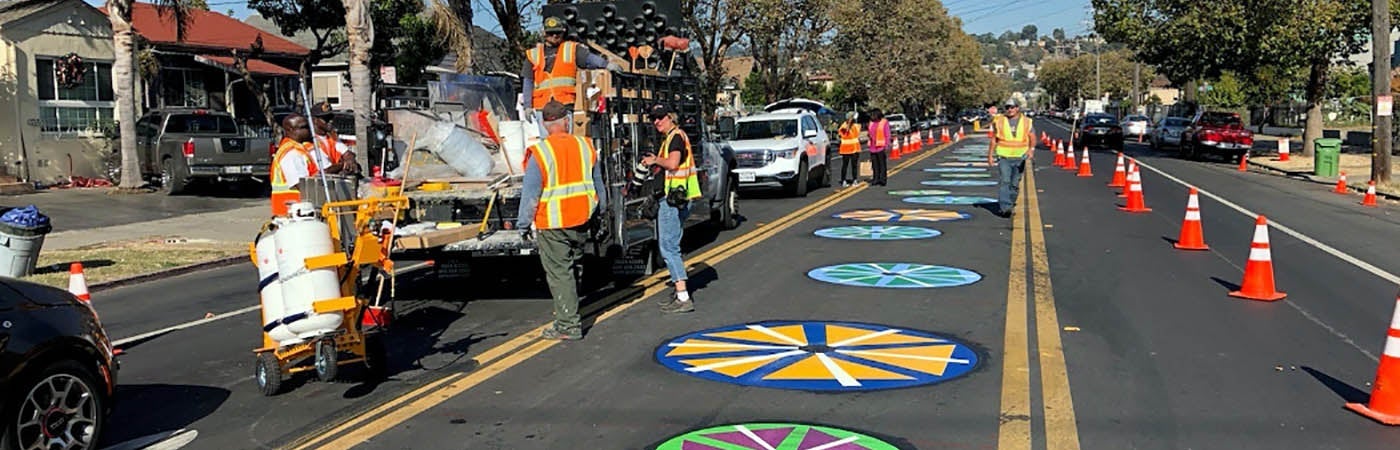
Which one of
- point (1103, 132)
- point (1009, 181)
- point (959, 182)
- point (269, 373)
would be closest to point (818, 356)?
point (269, 373)

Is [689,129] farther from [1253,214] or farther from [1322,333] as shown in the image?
[1253,214]

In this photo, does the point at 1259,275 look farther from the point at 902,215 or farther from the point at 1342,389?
the point at 902,215

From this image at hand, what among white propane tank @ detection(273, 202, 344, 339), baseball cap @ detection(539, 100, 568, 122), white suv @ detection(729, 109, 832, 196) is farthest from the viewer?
white suv @ detection(729, 109, 832, 196)

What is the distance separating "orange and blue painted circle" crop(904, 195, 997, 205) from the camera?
18.6 meters

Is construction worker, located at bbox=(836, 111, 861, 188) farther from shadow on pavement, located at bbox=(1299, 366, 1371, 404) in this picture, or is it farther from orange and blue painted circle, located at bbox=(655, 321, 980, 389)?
shadow on pavement, located at bbox=(1299, 366, 1371, 404)

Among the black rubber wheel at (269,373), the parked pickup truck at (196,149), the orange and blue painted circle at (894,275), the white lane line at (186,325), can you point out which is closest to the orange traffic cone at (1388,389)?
the orange and blue painted circle at (894,275)

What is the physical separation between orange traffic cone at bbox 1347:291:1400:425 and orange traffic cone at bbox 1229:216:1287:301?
11.5 feet

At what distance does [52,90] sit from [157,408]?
2132cm

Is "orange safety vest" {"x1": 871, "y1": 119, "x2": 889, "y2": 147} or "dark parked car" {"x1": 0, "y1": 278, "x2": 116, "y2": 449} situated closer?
"dark parked car" {"x1": 0, "y1": 278, "x2": 116, "y2": 449}

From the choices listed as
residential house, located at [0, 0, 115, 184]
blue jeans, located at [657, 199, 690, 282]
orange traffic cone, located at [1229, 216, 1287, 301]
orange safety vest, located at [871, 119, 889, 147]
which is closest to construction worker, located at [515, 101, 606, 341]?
blue jeans, located at [657, 199, 690, 282]

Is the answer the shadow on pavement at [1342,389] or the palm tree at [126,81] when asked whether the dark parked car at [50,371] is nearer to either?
the shadow on pavement at [1342,389]

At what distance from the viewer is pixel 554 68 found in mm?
9664

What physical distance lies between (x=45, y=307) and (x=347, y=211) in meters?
2.21

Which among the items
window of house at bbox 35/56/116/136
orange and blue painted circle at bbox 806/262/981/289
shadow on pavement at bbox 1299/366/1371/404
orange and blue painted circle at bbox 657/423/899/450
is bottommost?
shadow on pavement at bbox 1299/366/1371/404
